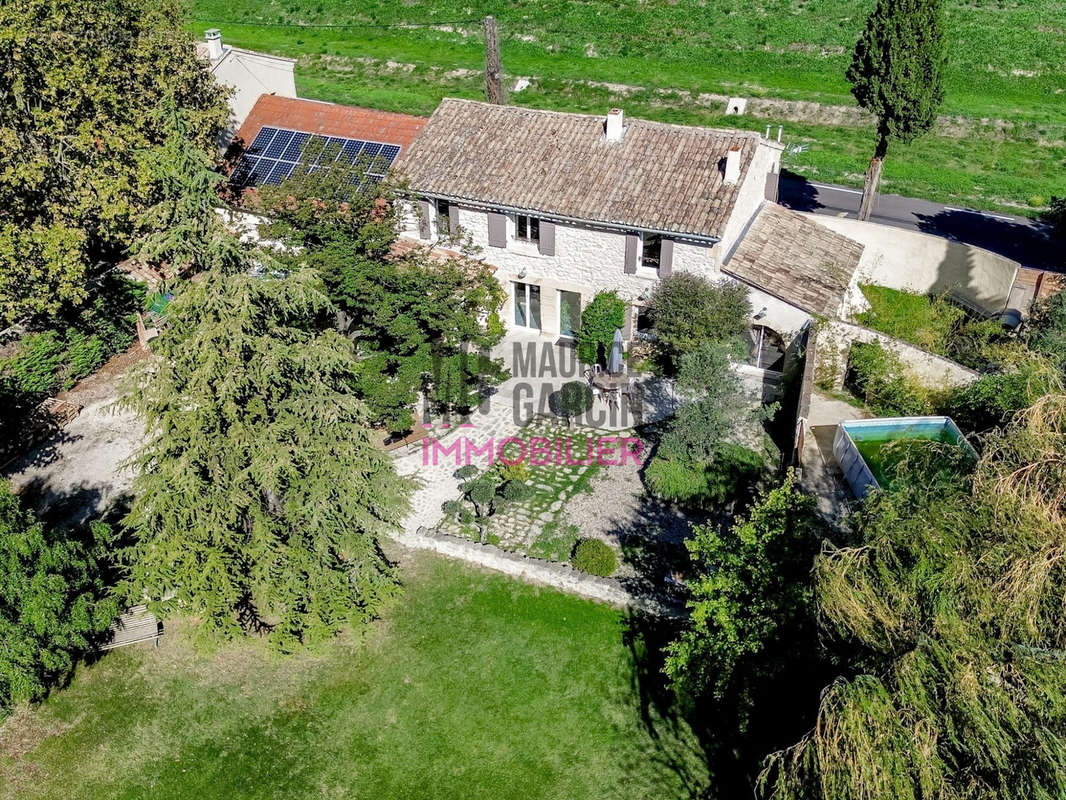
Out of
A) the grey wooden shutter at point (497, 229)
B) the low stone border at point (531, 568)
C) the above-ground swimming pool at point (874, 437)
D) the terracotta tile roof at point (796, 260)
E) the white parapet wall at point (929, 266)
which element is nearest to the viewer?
the low stone border at point (531, 568)

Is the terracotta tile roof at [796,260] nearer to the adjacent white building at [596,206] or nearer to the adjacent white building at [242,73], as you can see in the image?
the adjacent white building at [596,206]

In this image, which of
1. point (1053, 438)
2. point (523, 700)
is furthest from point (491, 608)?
point (1053, 438)

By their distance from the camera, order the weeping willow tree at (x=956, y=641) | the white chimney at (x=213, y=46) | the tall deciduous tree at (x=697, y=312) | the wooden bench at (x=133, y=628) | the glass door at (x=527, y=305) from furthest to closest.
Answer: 1. the white chimney at (x=213, y=46)
2. the glass door at (x=527, y=305)
3. the tall deciduous tree at (x=697, y=312)
4. the wooden bench at (x=133, y=628)
5. the weeping willow tree at (x=956, y=641)

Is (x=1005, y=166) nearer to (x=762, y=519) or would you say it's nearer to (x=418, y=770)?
(x=762, y=519)

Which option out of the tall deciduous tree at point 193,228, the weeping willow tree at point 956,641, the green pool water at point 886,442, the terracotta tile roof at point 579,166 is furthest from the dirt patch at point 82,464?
the green pool water at point 886,442

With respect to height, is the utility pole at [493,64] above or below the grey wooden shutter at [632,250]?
above

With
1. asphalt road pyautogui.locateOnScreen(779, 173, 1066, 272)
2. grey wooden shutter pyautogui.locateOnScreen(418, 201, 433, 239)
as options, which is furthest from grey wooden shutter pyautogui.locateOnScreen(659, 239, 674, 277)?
asphalt road pyautogui.locateOnScreen(779, 173, 1066, 272)
